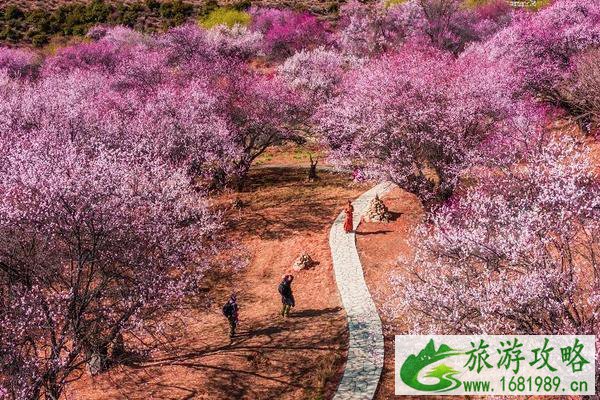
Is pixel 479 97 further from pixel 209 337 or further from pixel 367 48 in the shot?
pixel 367 48

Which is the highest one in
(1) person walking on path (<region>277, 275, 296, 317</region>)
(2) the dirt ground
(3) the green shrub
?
(3) the green shrub

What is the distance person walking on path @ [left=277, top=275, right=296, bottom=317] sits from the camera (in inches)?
728

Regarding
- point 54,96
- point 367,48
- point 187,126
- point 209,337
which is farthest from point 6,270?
point 367,48

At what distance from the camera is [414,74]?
25453 mm

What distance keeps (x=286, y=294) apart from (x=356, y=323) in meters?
2.82

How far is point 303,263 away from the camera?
23.0 metres

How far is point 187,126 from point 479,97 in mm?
15695

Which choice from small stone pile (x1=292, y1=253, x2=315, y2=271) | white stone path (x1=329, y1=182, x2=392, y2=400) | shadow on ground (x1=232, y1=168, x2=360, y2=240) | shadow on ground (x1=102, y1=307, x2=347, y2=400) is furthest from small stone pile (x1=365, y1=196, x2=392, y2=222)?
shadow on ground (x1=102, y1=307, x2=347, y2=400)

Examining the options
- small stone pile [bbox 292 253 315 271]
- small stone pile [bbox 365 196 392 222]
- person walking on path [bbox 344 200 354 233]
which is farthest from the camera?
small stone pile [bbox 365 196 392 222]

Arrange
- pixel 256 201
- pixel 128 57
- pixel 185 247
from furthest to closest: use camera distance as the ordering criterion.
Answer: pixel 128 57, pixel 256 201, pixel 185 247

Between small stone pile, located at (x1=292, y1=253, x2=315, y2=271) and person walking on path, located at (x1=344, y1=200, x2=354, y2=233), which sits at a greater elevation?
person walking on path, located at (x1=344, y1=200, x2=354, y2=233)

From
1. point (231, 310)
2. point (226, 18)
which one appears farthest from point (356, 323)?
point (226, 18)

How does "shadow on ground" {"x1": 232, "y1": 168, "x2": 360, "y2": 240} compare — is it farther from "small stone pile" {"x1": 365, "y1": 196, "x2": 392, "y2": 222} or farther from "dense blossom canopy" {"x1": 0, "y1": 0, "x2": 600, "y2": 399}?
"small stone pile" {"x1": 365, "y1": 196, "x2": 392, "y2": 222}

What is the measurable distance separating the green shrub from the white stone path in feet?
199
